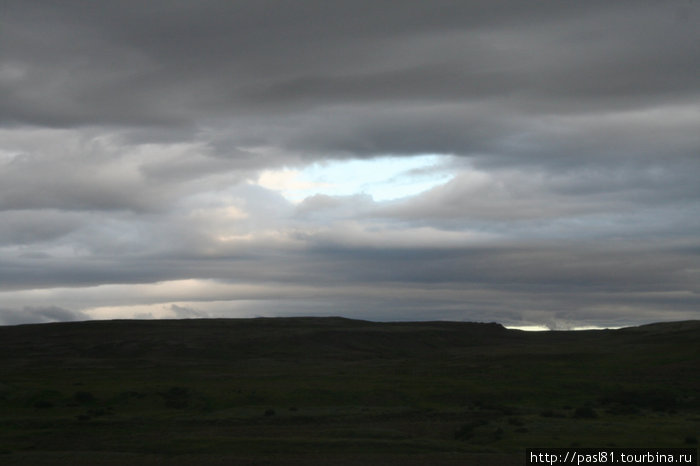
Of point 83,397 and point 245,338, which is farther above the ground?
point 245,338

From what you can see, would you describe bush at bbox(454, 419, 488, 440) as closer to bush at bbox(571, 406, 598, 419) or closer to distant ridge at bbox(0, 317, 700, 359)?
bush at bbox(571, 406, 598, 419)

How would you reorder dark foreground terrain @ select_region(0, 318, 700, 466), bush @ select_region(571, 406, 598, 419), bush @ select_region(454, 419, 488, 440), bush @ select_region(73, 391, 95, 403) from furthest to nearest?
bush @ select_region(73, 391, 95, 403) < bush @ select_region(571, 406, 598, 419) < bush @ select_region(454, 419, 488, 440) < dark foreground terrain @ select_region(0, 318, 700, 466)

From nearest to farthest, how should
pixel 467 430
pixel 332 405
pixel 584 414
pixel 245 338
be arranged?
pixel 467 430 → pixel 584 414 → pixel 332 405 → pixel 245 338

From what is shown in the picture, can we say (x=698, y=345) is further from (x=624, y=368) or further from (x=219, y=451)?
(x=219, y=451)

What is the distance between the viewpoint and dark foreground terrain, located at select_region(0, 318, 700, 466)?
39750 millimetres

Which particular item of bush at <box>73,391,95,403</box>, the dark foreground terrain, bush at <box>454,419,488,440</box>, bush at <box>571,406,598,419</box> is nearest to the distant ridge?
the dark foreground terrain

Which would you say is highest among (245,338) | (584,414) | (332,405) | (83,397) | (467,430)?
(245,338)

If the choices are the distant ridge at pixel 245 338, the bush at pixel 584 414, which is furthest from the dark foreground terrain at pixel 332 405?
the distant ridge at pixel 245 338

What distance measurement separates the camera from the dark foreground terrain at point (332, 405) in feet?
130

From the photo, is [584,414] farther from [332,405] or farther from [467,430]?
[332,405]

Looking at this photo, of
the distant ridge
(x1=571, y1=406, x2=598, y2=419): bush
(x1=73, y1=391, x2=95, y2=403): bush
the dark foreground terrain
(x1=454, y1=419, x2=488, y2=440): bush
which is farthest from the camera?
the distant ridge

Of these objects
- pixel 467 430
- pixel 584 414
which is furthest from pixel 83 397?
pixel 584 414

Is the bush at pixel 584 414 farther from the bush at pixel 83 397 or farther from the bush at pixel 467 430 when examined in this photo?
the bush at pixel 83 397

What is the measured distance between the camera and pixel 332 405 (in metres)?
61.8
